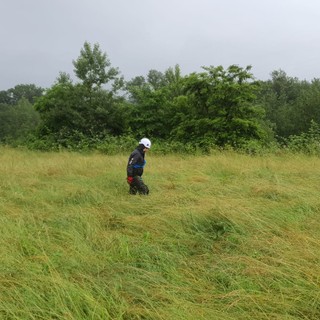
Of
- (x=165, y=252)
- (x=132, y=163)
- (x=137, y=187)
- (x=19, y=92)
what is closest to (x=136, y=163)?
(x=132, y=163)

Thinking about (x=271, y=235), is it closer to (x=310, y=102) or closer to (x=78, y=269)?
(x=78, y=269)

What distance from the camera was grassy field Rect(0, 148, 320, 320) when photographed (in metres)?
2.65

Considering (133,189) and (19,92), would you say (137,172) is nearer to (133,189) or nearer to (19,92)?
(133,189)

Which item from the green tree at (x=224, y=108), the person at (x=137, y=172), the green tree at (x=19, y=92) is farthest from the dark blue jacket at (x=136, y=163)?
the green tree at (x=19, y=92)

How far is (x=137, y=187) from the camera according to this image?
6.72 metres

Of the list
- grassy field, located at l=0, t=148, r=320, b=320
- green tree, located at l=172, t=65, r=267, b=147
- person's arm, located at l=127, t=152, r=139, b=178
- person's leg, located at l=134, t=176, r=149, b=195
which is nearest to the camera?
grassy field, located at l=0, t=148, r=320, b=320

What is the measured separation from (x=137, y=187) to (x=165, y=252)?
10.3ft

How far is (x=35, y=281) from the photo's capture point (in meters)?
2.97

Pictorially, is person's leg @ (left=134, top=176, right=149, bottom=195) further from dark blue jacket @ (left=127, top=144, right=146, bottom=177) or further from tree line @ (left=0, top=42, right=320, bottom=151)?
tree line @ (left=0, top=42, right=320, bottom=151)

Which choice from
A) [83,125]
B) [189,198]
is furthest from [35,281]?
[83,125]

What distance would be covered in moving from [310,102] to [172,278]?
37770 mm

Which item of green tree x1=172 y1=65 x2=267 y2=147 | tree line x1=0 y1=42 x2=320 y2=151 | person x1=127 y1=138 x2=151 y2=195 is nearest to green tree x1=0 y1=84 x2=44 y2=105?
tree line x1=0 y1=42 x2=320 y2=151

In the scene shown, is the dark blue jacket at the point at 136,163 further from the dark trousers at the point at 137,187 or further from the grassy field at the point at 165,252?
the grassy field at the point at 165,252

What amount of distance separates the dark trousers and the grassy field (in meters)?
0.21
